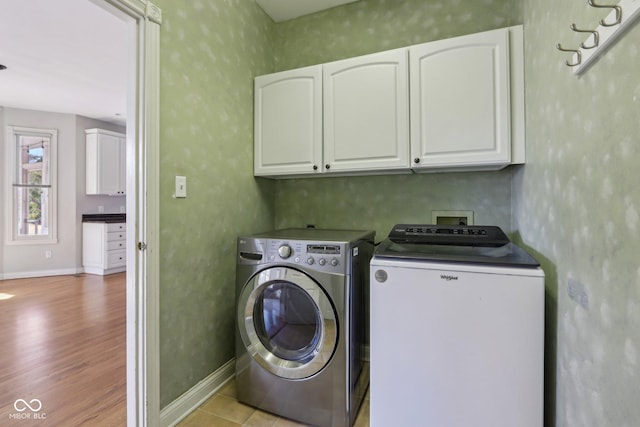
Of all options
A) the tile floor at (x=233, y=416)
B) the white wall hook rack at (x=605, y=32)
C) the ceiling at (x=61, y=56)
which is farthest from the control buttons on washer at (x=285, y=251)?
the ceiling at (x=61, y=56)

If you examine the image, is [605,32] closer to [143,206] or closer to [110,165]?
[143,206]

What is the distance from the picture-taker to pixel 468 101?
4.95ft

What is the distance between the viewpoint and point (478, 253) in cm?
120

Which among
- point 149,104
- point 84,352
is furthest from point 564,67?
point 84,352

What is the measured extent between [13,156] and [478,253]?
6113mm

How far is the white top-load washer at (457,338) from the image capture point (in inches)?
40.2

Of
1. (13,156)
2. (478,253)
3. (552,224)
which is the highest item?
(13,156)

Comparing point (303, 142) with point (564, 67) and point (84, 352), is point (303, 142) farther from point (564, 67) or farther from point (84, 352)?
point (84, 352)

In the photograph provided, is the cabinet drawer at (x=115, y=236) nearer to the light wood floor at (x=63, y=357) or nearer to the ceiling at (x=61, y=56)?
the light wood floor at (x=63, y=357)

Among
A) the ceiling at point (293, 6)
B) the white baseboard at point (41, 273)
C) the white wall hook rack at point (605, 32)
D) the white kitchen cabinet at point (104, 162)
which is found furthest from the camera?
the white kitchen cabinet at point (104, 162)

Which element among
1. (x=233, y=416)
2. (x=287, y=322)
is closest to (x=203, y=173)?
(x=287, y=322)

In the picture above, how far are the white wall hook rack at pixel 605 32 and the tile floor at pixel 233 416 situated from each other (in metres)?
1.70

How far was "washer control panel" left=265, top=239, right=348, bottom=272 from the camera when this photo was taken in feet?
4.56

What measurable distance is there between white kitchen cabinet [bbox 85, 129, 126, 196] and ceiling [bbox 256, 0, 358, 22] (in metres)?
4.18
